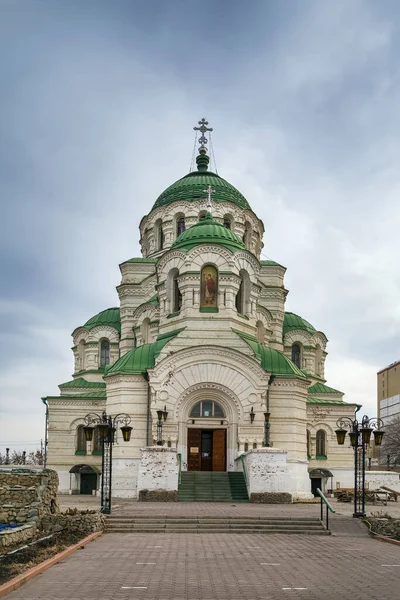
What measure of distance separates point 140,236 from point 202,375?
1553 centimetres

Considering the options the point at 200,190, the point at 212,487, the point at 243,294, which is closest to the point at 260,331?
the point at 243,294

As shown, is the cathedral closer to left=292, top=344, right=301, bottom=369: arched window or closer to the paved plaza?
left=292, top=344, right=301, bottom=369: arched window

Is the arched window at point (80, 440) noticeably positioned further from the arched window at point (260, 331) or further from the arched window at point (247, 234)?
the arched window at point (247, 234)

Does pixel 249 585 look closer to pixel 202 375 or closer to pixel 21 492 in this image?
pixel 21 492

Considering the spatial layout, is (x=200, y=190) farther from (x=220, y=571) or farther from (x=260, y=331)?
(x=220, y=571)

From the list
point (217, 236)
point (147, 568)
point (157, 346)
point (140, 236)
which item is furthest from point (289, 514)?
point (140, 236)

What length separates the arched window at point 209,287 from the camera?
3128cm

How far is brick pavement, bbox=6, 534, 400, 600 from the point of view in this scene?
9.61 meters

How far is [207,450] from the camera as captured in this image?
29781 mm

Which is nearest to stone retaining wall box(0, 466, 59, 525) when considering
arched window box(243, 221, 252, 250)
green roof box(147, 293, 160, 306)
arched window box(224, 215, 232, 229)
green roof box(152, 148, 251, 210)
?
green roof box(147, 293, 160, 306)

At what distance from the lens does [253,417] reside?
95.3 ft

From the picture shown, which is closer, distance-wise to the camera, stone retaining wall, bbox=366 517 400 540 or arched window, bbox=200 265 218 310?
stone retaining wall, bbox=366 517 400 540

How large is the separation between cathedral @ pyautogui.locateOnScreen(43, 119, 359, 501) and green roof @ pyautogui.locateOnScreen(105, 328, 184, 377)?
55 mm

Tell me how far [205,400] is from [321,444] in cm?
1014
